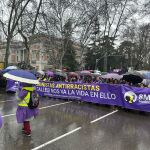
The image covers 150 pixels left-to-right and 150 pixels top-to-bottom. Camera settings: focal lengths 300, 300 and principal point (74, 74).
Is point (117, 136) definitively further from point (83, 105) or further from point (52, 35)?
point (52, 35)

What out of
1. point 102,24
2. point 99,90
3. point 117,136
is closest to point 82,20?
point 102,24

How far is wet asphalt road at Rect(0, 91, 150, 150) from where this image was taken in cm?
779

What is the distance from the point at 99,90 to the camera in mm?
15062

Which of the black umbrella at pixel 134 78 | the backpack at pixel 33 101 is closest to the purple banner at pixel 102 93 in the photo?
the black umbrella at pixel 134 78

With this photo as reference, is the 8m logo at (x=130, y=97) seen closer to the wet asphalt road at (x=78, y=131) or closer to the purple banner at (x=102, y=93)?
the purple banner at (x=102, y=93)

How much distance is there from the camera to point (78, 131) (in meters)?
9.31

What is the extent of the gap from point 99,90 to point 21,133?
693 cm

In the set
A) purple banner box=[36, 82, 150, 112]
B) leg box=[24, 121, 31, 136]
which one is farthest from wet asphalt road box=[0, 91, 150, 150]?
purple banner box=[36, 82, 150, 112]

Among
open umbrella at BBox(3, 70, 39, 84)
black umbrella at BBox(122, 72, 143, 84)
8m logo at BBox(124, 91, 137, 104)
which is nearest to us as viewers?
open umbrella at BBox(3, 70, 39, 84)

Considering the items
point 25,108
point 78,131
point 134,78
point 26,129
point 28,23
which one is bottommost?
point 78,131

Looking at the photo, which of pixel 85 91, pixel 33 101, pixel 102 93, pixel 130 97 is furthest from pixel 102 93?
pixel 33 101

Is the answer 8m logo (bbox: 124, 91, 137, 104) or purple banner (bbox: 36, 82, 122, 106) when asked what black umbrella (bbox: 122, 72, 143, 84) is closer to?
purple banner (bbox: 36, 82, 122, 106)

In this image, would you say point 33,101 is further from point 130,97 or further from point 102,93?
point 102,93

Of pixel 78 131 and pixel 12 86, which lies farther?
pixel 12 86
